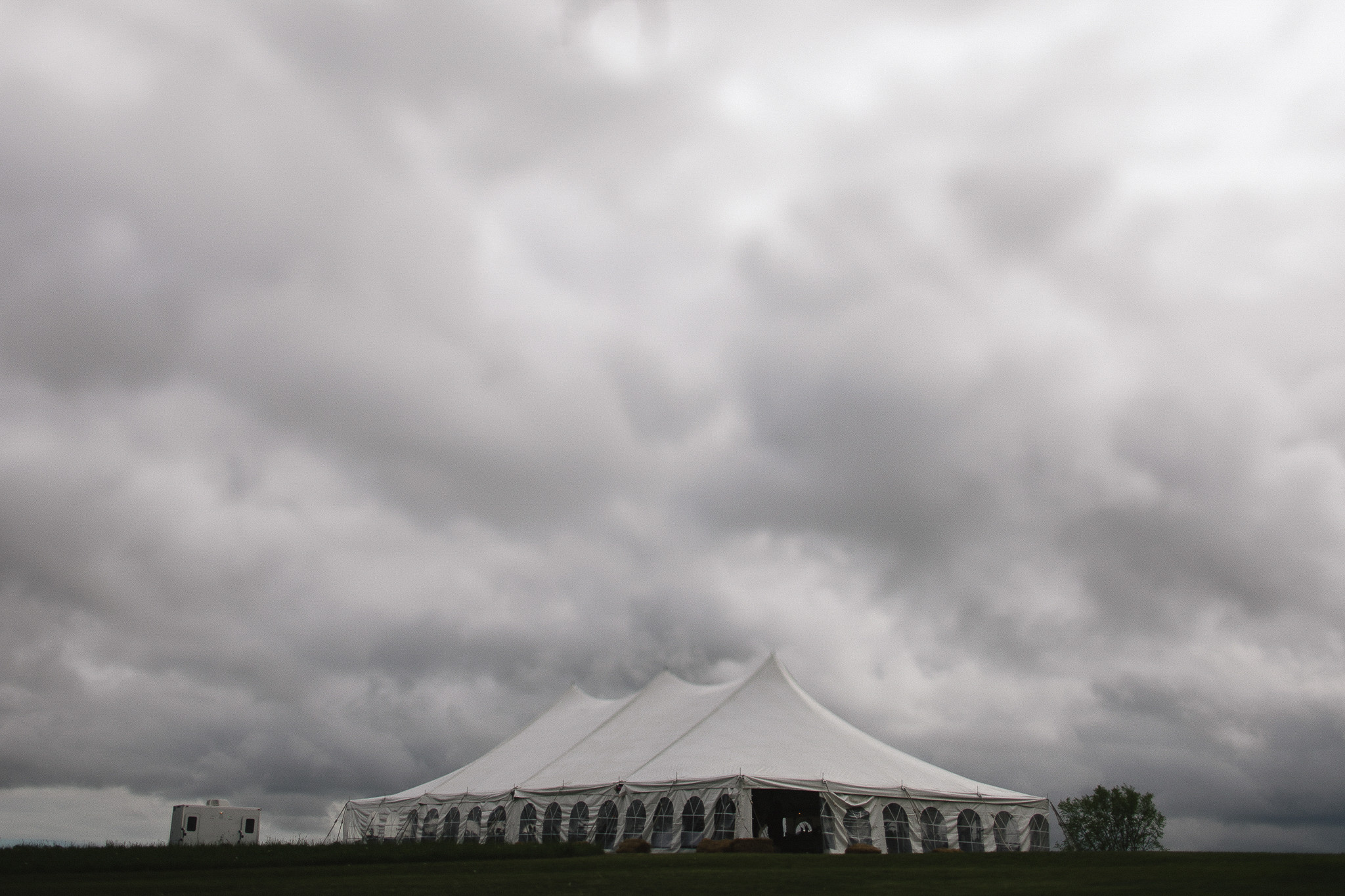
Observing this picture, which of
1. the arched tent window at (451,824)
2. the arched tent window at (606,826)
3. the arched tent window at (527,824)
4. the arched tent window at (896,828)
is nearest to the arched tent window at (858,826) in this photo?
the arched tent window at (896,828)

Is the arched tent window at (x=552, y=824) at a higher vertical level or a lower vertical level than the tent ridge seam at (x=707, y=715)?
lower

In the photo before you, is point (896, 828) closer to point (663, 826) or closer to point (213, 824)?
point (663, 826)

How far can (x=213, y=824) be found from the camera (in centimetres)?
2888

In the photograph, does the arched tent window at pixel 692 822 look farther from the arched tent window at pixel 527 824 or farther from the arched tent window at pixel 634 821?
the arched tent window at pixel 527 824

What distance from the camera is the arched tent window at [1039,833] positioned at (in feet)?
86.7

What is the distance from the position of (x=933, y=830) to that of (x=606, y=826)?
8.48m

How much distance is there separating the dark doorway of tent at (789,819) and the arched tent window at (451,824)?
32.1ft

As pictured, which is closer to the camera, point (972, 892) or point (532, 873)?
point (972, 892)

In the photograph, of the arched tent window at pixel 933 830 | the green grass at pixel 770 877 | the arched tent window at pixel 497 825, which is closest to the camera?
the green grass at pixel 770 877

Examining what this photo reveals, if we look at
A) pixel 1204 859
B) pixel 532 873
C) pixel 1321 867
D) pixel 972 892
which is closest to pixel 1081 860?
pixel 1204 859

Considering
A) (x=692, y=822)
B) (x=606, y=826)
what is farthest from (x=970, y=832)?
(x=606, y=826)

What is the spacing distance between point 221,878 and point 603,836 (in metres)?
13.7

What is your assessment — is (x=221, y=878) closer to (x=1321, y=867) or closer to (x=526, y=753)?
(x=1321, y=867)

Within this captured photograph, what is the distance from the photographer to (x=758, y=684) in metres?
29.7
